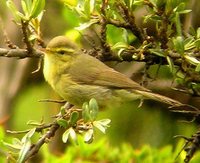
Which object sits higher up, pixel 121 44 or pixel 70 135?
pixel 121 44

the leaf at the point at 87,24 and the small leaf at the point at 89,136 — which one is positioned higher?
the leaf at the point at 87,24

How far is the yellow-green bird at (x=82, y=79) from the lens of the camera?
2.39m

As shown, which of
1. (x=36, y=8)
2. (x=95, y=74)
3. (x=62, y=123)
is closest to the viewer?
(x=62, y=123)

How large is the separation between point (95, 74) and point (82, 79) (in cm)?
6

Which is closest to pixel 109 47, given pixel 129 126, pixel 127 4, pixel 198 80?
pixel 127 4

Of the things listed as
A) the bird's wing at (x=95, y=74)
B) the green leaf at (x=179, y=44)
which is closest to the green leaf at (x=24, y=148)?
the green leaf at (x=179, y=44)

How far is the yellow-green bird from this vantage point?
2393 millimetres

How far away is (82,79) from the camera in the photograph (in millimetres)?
2604

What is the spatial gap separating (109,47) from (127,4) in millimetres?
159

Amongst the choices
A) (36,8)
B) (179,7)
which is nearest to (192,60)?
(179,7)

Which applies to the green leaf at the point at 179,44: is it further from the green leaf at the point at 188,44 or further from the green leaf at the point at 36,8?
the green leaf at the point at 36,8

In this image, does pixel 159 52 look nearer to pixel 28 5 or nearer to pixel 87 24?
pixel 87 24

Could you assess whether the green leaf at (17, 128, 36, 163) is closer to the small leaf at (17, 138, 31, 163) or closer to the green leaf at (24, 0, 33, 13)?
the small leaf at (17, 138, 31, 163)

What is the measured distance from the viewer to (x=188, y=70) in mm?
1940
